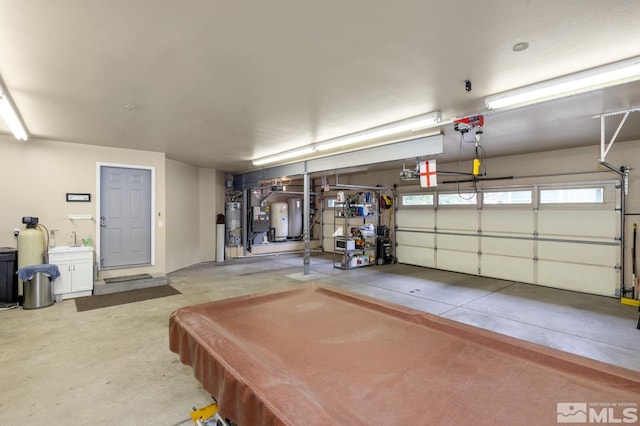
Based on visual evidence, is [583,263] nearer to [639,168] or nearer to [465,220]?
[639,168]

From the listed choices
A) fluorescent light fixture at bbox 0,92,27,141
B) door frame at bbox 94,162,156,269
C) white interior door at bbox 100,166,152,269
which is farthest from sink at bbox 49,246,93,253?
fluorescent light fixture at bbox 0,92,27,141

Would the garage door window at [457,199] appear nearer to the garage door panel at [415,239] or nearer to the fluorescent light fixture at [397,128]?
the garage door panel at [415,239]

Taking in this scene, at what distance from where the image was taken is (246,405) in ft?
4.09

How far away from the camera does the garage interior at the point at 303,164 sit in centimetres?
220

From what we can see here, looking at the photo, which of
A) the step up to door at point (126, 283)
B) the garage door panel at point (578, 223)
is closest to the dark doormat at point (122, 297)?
the step up to door at point (126, 283)

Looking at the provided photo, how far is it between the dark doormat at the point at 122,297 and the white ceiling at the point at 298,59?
113 inches

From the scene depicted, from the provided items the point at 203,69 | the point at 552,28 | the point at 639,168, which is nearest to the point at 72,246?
the point at 203,69

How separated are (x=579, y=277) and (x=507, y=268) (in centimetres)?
127

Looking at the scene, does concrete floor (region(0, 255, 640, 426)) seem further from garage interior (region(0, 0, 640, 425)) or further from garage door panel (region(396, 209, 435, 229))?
garage door panel (region(396, 209, 435, 229))

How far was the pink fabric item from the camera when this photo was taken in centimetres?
117

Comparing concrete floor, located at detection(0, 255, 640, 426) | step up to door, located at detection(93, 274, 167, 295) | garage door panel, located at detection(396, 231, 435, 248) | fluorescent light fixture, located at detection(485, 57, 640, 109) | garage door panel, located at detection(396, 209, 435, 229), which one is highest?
fluorescent light fixture, located at detection(485, 57, 640, 109)

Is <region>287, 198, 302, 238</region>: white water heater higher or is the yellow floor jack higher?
<region>287, 198, 302, 238</region>: white water heater

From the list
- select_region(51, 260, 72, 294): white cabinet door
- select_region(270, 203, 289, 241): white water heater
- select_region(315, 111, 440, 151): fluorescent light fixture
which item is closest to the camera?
select_region(315, 111, 440, 151): fluorescent light fixture

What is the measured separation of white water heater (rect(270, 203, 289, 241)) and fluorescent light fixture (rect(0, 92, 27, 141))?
722 centimetres
